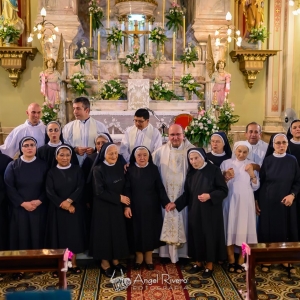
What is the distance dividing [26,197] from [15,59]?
6195 mm

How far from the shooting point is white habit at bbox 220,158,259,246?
481cm

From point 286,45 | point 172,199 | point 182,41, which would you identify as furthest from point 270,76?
point 172,199

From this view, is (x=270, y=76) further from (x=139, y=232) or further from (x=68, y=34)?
(x=139, y=232)

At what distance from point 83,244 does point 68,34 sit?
6677 mm

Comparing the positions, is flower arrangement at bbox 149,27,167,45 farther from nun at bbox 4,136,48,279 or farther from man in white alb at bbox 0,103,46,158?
nun at bbox 4,136,48,279

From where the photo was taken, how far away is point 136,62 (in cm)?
942

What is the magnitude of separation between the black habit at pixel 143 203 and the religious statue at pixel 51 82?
16.7 feet

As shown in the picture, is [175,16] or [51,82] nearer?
[51,82]

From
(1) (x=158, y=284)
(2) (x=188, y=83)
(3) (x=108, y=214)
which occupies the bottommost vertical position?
(1) (x=158, y=284)

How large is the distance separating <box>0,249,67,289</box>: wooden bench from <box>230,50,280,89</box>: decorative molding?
25.6 feet

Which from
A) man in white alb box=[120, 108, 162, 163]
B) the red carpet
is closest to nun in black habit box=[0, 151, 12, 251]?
the red carpet

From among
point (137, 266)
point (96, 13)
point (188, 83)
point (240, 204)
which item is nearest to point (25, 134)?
point (137, 266)

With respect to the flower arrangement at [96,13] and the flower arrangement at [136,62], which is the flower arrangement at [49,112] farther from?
the flower arrangement at [96,13]

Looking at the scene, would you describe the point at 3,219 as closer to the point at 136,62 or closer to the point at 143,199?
the point at 143,199
